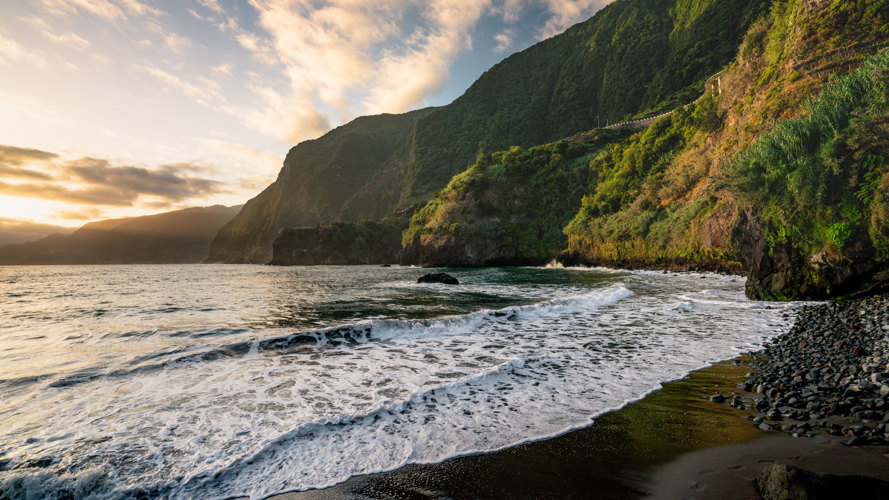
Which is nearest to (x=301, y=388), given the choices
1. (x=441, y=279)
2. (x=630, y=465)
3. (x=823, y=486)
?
(x=630, y=465)

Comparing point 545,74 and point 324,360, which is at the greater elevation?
point 545,74

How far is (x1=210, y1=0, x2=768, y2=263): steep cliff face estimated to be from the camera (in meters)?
85.0

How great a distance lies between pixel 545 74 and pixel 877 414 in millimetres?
152943

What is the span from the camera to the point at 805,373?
659cm

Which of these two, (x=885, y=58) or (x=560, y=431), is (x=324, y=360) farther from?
(x=885, y=58)

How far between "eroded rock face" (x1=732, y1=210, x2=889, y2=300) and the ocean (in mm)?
2909

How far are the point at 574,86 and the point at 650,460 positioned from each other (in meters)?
141

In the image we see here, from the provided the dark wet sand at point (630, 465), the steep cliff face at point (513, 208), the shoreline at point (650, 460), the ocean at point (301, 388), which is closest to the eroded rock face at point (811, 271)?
the ocean at point (301, 388)

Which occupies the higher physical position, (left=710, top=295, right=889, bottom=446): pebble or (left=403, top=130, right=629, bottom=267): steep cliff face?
(left=403, top=130, right=629, bottom=267): steep cliff face

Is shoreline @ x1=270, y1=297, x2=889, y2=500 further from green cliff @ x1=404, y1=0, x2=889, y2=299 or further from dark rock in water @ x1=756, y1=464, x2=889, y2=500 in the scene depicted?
green cliff @ x1=404, y1=0, x2=889, y2=299

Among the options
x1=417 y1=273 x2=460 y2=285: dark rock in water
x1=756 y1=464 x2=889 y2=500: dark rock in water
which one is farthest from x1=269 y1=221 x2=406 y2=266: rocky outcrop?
x1=756 y1=464 x2=889 y2=500: dark rock in water

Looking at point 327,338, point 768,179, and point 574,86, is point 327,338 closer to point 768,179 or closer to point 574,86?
point 768,179

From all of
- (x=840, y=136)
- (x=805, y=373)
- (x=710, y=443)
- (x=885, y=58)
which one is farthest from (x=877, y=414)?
(x=885, y=58)

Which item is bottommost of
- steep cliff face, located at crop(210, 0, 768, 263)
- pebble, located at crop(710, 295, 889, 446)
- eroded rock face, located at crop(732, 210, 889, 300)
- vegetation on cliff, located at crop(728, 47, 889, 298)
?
pebble, located at crop(710, 295, 889, 446)
